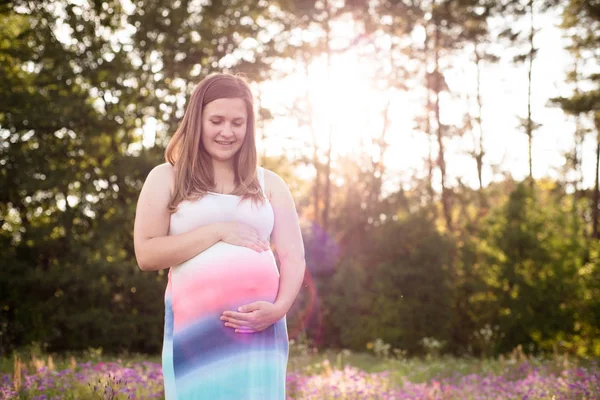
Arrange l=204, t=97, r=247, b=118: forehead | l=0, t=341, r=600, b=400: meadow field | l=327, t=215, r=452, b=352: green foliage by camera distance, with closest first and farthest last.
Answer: l=204, t=97, r=247, b=118: forehead < l=0, t=341, r=600, b=400: meadow field < l=327, t=215, r=452, b=352: green foliage

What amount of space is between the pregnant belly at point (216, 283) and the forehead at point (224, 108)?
0.54 meters

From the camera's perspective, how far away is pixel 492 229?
1788cm

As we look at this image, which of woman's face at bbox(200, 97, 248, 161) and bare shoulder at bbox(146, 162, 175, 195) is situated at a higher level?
woman's face at bbox(200, 97, 248, 161)

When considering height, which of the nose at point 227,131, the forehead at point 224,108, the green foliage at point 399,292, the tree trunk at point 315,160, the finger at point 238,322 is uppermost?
the tree trunk at point 315,160

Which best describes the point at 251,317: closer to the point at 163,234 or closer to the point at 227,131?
the point at 163,234

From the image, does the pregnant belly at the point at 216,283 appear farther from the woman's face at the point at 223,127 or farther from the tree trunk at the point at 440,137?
the tree trunk at the point at 440,137

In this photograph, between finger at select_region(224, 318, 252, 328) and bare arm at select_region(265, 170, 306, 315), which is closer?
finger at select_region(224, 318, 252, 328)

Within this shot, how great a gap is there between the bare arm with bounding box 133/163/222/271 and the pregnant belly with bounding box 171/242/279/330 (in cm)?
5

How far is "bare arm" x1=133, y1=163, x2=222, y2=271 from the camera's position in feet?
8.67

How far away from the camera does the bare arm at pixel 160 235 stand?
2.64 m

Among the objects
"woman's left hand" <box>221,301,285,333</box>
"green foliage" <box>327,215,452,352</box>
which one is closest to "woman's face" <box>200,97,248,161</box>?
"woman's left hand" <box>221,301,285,333</box>

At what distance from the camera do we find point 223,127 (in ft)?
9.07

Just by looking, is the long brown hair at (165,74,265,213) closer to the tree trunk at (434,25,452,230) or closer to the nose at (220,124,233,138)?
the nose at (220,124,233,138)

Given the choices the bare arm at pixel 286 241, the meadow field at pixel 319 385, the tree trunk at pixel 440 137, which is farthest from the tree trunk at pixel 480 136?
the bare arm at pixel 286 241
